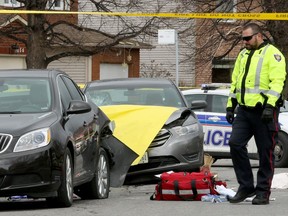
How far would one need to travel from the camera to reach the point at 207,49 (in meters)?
34.5

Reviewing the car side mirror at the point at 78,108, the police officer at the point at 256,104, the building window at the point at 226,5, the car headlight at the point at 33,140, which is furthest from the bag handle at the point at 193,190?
the building window at the point at 226,5

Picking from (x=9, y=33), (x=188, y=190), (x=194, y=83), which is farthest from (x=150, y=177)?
(x=194, y=83)

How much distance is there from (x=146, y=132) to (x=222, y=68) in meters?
32.3

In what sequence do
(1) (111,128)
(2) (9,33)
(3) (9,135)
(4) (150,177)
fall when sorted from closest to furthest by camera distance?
(3) (9,135), (1) (111,128), (4) (150,177), (2) (9,33)

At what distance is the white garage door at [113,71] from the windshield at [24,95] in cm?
2934

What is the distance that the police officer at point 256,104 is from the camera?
1147 centimetres

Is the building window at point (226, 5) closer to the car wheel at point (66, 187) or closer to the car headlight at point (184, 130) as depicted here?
the car headlight at point (184, 130)

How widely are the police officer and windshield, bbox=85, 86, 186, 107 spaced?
14.0 ft

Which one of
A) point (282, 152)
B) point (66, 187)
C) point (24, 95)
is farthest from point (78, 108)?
point (282, 152)

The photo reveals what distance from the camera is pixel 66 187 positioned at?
11266 millimetres

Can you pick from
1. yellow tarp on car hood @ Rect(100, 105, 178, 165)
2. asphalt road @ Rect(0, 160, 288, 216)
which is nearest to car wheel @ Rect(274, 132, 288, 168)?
yellow tarp on car hood @ Rect(100, 105, 178, 165)

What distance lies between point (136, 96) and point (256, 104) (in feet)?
16.2

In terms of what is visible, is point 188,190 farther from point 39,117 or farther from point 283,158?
point 283,158

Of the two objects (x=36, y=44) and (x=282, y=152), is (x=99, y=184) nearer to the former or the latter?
(x=282, y=152)
